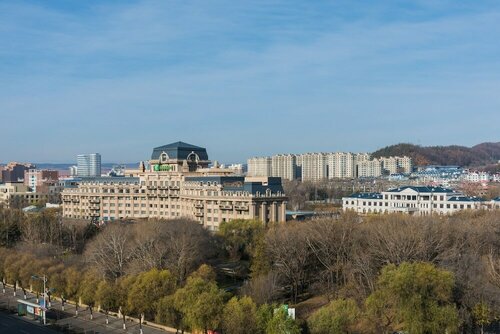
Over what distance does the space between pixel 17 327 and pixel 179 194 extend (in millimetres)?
31490

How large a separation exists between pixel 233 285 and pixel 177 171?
2800 cm

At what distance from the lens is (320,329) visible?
2334 cm

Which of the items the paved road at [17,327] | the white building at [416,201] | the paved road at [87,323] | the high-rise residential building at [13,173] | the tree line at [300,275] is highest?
the high-rise residential building at [13,173]

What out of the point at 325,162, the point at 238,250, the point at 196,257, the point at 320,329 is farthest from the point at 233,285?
the point at 325,162

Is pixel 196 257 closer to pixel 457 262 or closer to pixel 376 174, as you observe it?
pixel 457 262

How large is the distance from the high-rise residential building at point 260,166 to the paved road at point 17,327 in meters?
130

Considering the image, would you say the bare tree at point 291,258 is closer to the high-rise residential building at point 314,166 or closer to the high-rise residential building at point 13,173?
the high-rise residential building at point 314,166

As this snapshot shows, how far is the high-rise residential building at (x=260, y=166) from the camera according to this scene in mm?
163500

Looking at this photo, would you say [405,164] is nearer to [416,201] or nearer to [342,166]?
[342,166]

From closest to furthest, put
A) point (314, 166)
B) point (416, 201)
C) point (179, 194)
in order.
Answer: point (179, 194) → point (416, 201) → point (314, 166)

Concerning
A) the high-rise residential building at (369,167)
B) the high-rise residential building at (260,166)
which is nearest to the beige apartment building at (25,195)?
the high-rise residential building at (260,166)

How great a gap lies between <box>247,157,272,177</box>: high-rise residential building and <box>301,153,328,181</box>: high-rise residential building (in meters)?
11.7

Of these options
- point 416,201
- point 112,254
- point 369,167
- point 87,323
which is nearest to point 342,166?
point 369,167

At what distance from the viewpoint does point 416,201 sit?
226ft
